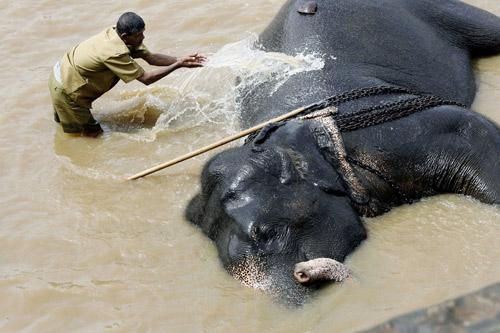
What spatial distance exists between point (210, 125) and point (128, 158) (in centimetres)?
67

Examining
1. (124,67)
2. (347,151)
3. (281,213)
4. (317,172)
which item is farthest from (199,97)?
(281,213)

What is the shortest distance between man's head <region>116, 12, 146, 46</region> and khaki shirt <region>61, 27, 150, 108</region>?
0.05 meters

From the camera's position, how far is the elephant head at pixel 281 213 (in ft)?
10.7

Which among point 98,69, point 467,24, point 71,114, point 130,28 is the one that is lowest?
point 71,114

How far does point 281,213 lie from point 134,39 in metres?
2.62

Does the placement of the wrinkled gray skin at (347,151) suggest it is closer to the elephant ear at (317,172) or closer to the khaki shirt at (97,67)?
the elephant ear at (317,172)

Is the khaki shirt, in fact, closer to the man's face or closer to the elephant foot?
the man's face

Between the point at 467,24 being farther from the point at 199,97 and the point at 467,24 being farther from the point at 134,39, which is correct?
the point at 134,39

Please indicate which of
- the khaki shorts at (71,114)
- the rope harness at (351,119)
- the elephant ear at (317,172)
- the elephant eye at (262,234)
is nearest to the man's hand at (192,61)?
the khaki shorts at (71,114)

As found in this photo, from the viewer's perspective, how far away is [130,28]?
541 cm

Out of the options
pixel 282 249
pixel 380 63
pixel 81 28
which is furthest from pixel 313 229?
pixel 81 28

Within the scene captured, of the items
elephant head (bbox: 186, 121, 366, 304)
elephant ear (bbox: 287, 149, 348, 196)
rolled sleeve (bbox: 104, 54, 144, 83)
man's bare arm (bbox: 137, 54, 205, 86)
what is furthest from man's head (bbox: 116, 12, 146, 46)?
elephant ear (bbox: 287, 149, 348, 196)

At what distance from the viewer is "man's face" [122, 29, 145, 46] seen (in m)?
5.48

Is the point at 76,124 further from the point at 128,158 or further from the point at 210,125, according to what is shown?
the point at 210,125
